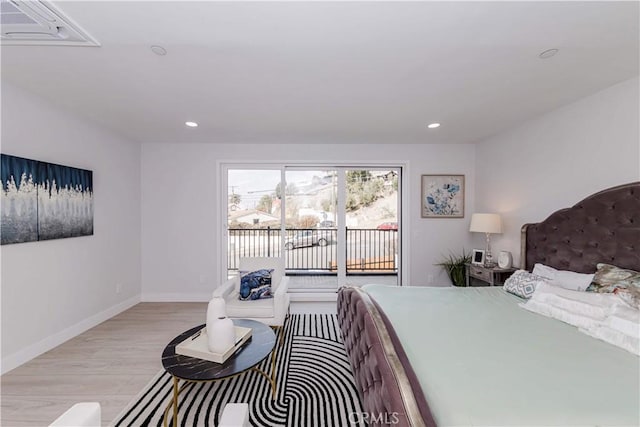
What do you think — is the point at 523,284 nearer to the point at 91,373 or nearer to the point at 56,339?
the point at 91,373

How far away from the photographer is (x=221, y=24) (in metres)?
1.47

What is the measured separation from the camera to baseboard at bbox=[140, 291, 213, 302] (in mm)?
4004

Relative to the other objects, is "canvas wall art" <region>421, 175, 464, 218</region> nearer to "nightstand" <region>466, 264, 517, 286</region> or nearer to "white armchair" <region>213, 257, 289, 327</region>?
"nightstand" <region>466, 264, 517, 286</region>

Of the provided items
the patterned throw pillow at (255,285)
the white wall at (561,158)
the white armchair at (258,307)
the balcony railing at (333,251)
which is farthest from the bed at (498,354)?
the balcony railing at (333,251)

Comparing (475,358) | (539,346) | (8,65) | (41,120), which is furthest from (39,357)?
(539,346)

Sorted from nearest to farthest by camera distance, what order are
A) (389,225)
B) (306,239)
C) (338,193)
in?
(338,193), (389,225), (306,239)

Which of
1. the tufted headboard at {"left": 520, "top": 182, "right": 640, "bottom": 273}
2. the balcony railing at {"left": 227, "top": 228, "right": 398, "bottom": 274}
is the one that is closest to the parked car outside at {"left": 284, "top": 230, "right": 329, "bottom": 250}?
the balcony railing at {"left": 227, "top": 228, "right": 398, "bottom": 274}

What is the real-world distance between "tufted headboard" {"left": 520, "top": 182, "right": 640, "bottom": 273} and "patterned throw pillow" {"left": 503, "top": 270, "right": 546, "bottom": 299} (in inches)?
15.3

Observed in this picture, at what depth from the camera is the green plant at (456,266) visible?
384cm

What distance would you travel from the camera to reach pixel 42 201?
2.49 meters

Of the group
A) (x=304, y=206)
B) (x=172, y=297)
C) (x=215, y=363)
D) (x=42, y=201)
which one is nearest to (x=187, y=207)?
(x=172, y=297)

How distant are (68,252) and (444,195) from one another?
16.4 feet

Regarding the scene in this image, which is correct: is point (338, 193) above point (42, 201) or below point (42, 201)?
above

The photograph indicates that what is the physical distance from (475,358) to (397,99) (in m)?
2.17
